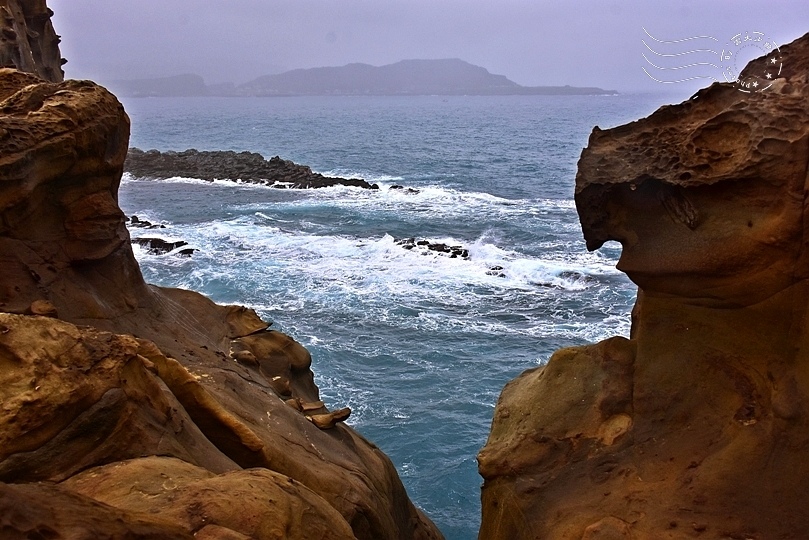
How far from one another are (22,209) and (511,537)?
5.08 m

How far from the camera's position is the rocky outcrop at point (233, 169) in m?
45.8

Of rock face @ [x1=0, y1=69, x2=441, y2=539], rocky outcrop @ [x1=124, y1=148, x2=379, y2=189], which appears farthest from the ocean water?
rock face @ [x1=0, y1=69, x2=441, y2=539]

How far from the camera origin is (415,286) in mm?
23078

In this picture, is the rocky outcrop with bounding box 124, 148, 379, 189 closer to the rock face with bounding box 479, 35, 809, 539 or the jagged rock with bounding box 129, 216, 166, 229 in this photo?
the jagged rock with bounding box 129, 216, 166, 229

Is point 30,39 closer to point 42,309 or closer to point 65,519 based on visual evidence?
point 42,309

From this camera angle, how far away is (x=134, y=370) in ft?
16.9

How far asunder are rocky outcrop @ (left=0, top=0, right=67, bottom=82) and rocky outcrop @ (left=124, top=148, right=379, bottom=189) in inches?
1199

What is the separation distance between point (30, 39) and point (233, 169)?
37484 mm

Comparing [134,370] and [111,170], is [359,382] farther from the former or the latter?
[134,370]

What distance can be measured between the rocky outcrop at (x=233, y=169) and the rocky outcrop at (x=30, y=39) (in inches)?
1199

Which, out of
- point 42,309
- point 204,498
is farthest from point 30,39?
point 204,498

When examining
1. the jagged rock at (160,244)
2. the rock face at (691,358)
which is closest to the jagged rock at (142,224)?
the jagged rock at (160,244)

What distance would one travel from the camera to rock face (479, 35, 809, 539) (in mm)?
5363

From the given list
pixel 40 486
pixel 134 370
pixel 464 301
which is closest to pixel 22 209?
pixel 134 370
